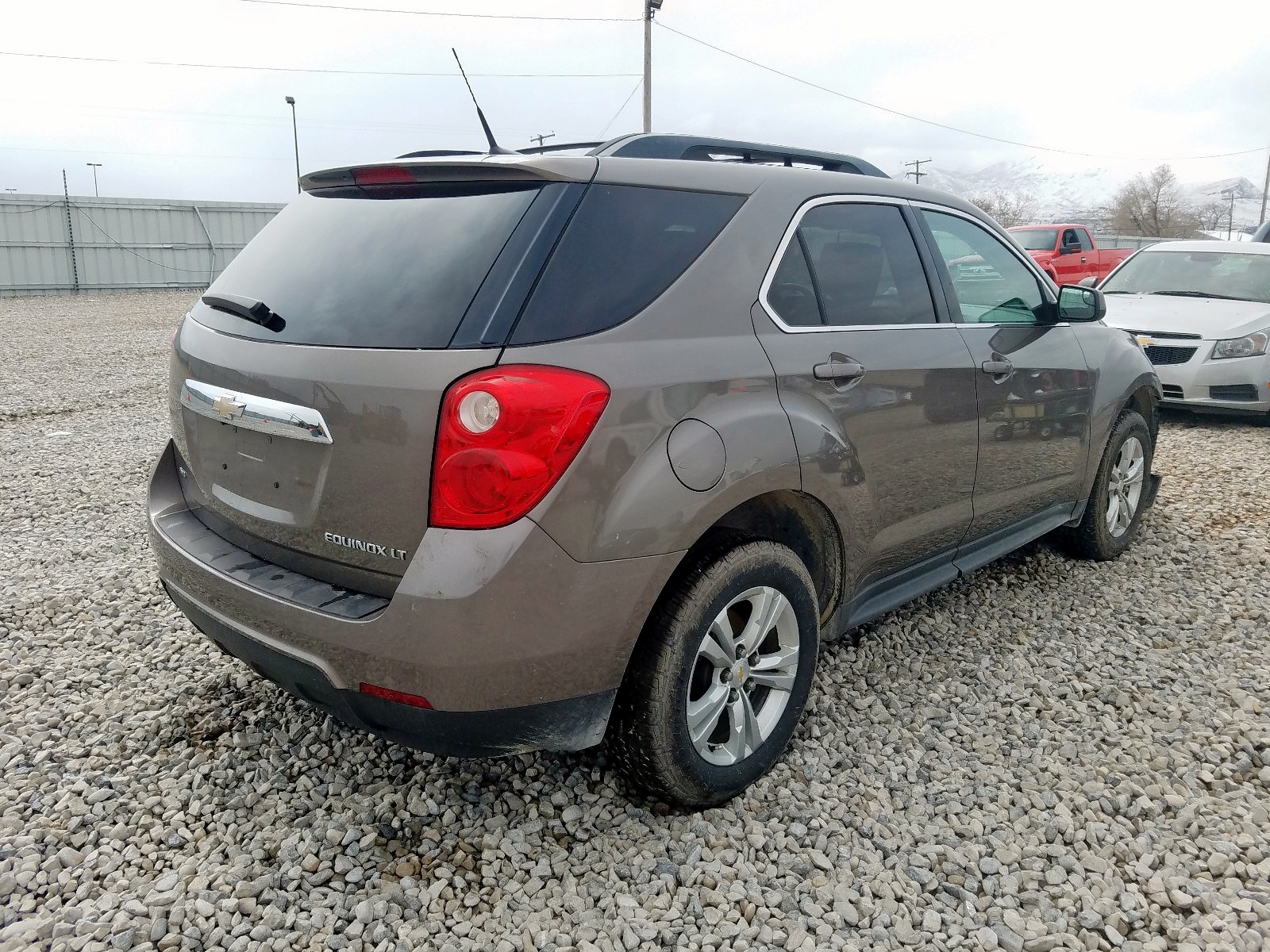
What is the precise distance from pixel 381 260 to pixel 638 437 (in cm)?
81

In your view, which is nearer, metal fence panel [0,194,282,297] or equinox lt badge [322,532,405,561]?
equinox lt badge [322,532,405,561]

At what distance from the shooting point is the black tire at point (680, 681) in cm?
234

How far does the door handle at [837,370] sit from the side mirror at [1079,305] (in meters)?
1.56

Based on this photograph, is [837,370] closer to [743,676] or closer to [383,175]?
[743,676]

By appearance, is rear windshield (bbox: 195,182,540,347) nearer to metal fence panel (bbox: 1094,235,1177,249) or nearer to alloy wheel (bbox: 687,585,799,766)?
alloy wheel (bbox: 687,585,799,766)

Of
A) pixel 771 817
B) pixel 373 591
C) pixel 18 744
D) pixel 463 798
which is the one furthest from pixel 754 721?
pixel 18 744

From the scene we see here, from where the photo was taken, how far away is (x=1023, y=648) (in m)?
3.67

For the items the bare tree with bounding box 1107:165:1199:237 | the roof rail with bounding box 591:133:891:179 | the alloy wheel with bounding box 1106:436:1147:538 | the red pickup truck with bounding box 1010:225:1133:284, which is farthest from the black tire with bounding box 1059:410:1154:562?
the bare tree with bounding box 1107:165:1199:237

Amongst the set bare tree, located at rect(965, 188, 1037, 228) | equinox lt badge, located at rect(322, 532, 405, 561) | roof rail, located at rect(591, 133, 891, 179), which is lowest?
equinox lt badge, located at rect(322, 532, 405, 561)

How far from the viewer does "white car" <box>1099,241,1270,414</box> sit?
25.4 feet

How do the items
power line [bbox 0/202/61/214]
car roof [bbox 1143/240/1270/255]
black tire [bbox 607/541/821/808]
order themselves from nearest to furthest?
black tire [bbox 607/541/821/808], car roof [bbox 1143/240/1270/255], power line [bbox 0/202/61/214]

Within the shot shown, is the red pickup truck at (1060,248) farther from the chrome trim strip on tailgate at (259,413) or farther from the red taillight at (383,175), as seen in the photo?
the chrome trim strip on tailgate at (259,413)

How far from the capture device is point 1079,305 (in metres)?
3.93

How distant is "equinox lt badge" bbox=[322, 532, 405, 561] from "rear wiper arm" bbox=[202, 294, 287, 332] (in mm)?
580
